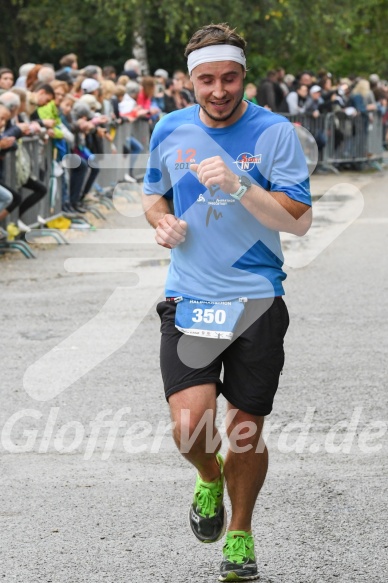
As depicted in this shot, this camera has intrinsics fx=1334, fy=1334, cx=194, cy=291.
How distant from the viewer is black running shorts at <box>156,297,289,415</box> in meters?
4.81

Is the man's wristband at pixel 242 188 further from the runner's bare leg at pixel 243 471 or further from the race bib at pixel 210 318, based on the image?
the runner's bare leg at pixel 243 471

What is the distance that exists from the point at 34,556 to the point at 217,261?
1.32 meters

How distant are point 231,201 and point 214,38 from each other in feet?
1.92

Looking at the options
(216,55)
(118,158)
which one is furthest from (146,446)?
(118,158)

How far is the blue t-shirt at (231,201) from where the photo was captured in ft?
15.5

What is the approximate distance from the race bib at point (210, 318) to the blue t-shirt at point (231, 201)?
0.10 ft

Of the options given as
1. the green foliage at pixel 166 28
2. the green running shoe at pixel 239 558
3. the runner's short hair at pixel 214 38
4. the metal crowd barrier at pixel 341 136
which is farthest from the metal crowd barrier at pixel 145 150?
the green running shoe at pixel 239 558

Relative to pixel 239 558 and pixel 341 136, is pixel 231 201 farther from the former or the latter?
pixel 341 136

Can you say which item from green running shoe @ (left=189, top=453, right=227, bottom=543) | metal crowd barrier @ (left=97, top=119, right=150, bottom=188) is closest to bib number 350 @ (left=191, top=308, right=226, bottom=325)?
green running shoe @ (left=189, top=453, right=227, bottom=543)

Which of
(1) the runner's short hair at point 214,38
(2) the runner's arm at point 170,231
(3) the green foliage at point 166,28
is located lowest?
(3) the green foliage at point 166,28

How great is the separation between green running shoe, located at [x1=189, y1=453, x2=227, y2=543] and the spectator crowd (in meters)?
8.79

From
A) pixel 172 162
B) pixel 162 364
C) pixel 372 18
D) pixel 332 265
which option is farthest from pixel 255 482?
pixel 372 18

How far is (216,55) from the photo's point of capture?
4734 mm

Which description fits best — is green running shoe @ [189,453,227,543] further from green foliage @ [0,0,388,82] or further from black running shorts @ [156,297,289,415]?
green foliage @ [0,0,388,82]
